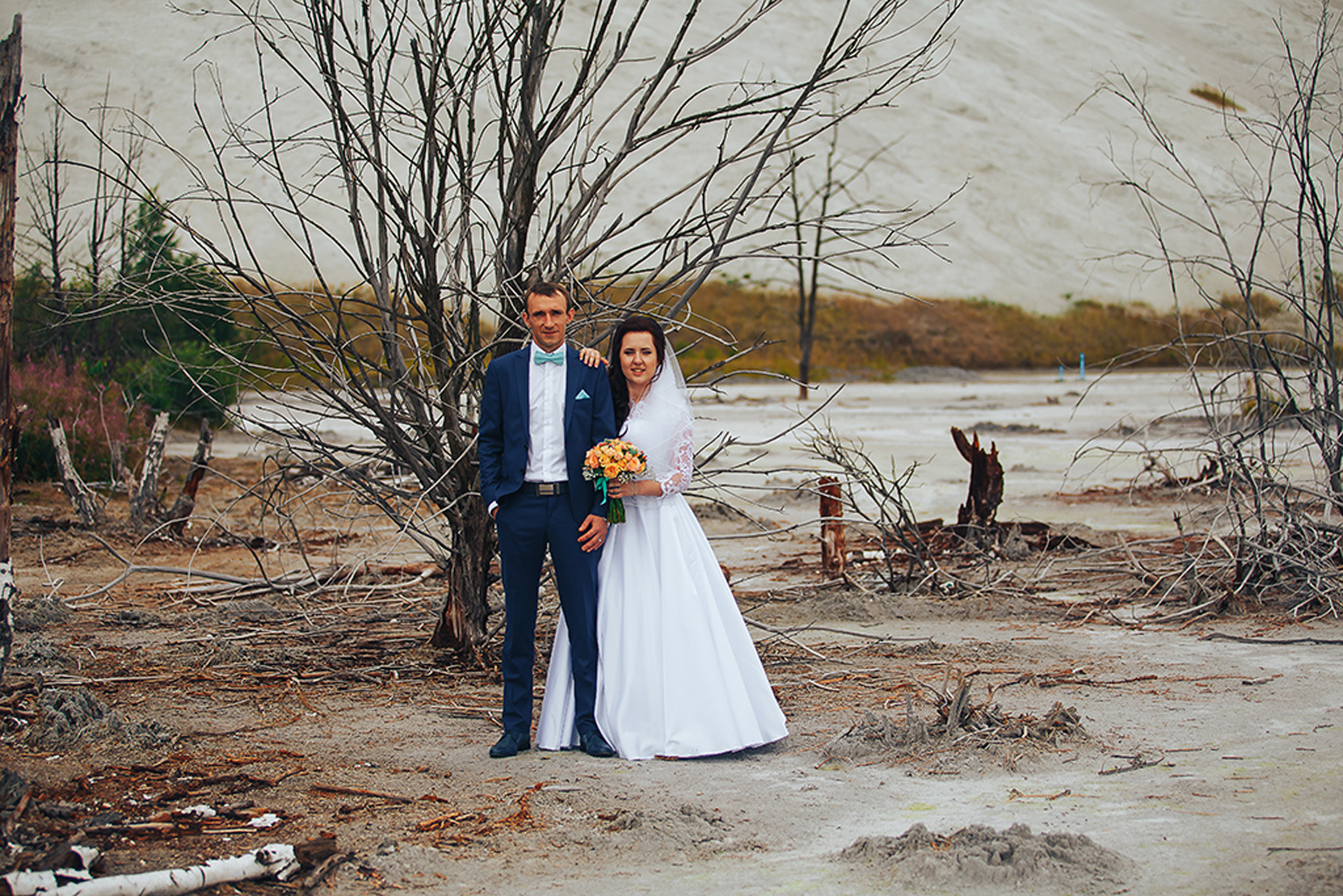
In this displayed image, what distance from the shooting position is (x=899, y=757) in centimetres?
438

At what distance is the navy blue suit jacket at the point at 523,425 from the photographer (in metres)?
4.59

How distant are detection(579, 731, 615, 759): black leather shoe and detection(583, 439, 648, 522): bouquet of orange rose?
833 mm

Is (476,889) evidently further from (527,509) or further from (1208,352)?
(1208,352)

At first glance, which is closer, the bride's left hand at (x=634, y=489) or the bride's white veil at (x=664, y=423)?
the bride's left hand at (x=634, y=489)

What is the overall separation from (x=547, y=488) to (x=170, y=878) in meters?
1.94

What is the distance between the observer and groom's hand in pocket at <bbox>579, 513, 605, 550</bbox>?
181 inches

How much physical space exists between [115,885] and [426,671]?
284cm

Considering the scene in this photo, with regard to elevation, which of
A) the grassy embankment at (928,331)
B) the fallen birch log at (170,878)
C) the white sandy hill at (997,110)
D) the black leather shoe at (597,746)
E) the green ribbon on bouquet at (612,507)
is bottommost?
the black leather shoe at (597,746)

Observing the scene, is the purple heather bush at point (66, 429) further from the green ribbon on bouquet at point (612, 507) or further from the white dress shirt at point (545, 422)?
the green ribbon on bouquet at point (612, 507)

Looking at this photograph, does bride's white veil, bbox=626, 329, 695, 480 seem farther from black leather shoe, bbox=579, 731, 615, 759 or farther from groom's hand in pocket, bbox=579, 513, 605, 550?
black leather shoe, bbox=579, 731, 615, 759

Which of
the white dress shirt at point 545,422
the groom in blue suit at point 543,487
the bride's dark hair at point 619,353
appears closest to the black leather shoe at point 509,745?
the groom in blue suit at point 543,487

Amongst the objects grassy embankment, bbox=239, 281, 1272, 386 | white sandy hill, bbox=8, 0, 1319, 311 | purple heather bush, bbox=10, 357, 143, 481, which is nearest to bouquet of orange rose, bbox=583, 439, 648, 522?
purple heather bush, bbox=10, 357, 143, 481

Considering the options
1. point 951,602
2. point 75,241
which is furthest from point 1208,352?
point 75,241

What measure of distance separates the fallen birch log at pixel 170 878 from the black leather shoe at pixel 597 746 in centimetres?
143
